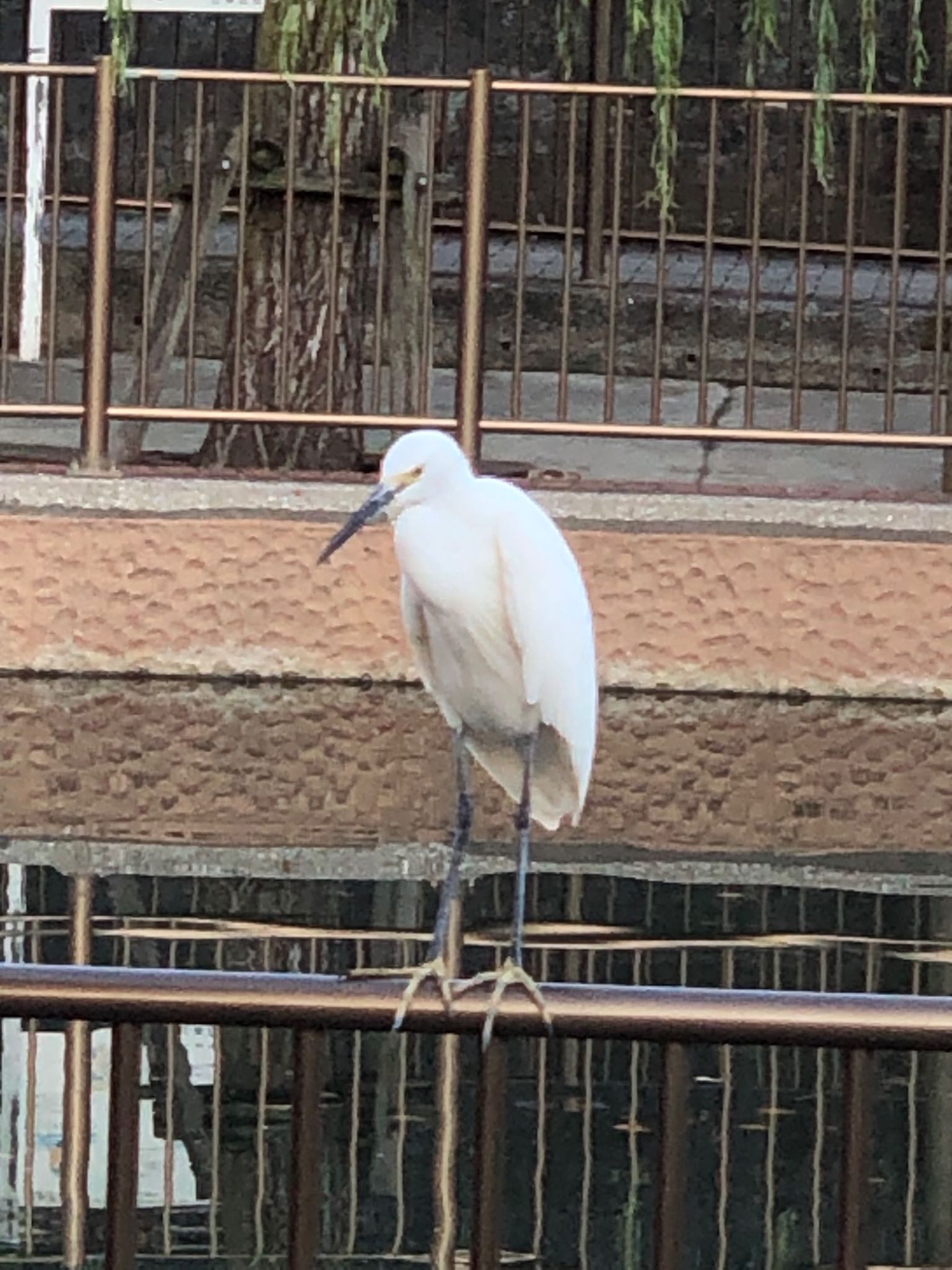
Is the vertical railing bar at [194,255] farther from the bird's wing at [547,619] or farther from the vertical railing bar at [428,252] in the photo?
the bird's wing at [547,619]

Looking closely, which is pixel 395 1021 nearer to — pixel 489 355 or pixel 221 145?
pixel 221 145

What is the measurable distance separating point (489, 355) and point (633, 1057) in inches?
478

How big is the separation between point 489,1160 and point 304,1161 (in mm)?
183

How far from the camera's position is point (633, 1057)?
6340mm

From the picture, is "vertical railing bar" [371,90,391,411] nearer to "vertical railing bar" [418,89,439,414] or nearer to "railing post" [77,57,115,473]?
"vertical railing bar" [418,89,439,414]

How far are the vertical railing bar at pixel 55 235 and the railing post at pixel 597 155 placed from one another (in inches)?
201

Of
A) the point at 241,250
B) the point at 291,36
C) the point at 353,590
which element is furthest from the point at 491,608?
the point at 291,36

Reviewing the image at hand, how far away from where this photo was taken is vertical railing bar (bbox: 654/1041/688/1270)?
2.98 m

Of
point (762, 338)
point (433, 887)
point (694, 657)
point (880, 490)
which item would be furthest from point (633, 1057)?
point (762, 338)

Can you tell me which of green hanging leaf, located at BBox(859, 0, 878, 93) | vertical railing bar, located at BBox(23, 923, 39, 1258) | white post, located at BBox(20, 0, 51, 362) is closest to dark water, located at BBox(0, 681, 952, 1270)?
vertical railing bar, located at BBox(23, 923, 39, 1258)

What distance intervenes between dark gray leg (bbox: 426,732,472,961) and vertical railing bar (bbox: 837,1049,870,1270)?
932mm

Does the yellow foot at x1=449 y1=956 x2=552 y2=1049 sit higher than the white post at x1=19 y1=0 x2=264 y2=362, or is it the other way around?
the white post at x1=19 y1=0 x2=264 y2=362

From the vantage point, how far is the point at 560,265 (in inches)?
725

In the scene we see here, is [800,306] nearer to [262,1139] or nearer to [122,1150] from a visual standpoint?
[262,1139]
